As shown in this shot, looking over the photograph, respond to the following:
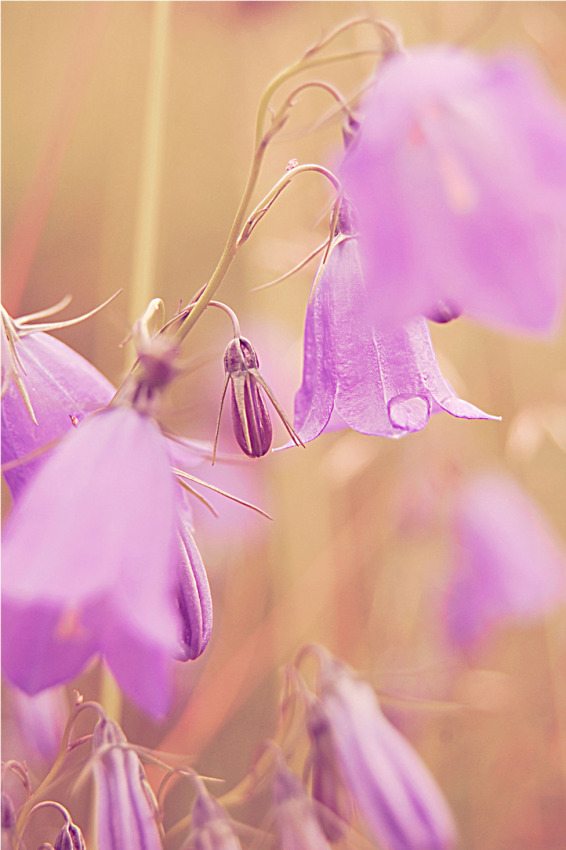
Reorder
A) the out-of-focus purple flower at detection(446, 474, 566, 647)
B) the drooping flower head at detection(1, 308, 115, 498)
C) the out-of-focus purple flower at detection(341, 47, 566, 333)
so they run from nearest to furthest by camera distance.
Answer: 1. the out-of-focus purple flower at detection(341, 47, 566, 333)
2. the drooping flower head at detection(1, 308, 115, 498)
3. the out-of-focus purple flower at detection(446, 474, 566, 647)

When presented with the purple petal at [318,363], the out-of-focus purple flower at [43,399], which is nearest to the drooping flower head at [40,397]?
the out-of-focus purple flower at [43,399]

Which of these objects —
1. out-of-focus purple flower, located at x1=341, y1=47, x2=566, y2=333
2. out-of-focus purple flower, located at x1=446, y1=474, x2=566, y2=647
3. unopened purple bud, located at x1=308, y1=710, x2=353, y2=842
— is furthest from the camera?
out-of-focus purple flower, located at x1=446, y1=474, x2=566, y2=647

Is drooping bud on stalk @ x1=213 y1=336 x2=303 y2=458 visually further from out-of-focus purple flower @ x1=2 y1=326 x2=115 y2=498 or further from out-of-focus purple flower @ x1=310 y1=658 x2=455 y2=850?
out-of-focus purple flower @ x1=310 y1=658 x2=455 y2=850

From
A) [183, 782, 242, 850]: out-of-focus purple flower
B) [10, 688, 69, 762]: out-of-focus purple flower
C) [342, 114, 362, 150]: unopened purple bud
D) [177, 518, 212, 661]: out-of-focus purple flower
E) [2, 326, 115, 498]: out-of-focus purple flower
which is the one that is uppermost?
[342, 114, 362, 150]: unopened purple bud

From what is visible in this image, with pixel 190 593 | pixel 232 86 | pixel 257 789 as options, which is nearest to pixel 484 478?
pixel 257 789

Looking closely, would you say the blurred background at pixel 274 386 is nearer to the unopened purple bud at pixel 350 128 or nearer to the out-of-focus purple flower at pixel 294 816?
the out-of-focus purple flower at pixel 294 816

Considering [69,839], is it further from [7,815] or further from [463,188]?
[463,188]

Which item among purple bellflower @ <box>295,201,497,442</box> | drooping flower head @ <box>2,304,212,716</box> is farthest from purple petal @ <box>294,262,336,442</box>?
drooping flower head @ <box>2,304,212,716</box>
